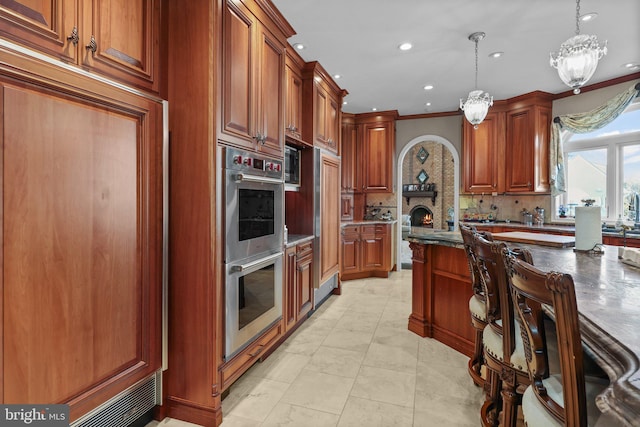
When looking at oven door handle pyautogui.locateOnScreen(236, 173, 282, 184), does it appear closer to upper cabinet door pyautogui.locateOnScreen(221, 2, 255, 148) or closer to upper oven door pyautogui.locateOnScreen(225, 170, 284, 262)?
upper oven door pyautogui.locateOnScreen(225, 170, 284, 262)

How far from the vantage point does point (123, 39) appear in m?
1.53

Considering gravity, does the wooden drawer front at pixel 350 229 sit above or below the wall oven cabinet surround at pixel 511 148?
below

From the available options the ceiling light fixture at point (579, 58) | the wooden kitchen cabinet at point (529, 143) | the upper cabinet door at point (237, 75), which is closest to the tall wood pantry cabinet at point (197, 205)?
the upper cabinet door at point (237, 75)

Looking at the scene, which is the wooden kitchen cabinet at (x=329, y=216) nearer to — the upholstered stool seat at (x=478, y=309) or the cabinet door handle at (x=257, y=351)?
the cabinet door handle at (x=257, y=351)

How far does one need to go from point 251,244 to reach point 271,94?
1.17 metres

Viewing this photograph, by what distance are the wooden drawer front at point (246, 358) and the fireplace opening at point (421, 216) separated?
9721 mm

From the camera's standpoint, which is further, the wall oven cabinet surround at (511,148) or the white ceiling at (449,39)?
the wall oven cabinet surround at (511,148)

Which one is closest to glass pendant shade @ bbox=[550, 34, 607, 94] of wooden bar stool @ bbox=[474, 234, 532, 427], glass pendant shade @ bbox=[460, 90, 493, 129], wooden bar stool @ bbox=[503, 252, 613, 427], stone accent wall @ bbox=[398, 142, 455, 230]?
glass pendant shade @ bbox=[460, 90, 493, 129]

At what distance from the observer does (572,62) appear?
226 cm

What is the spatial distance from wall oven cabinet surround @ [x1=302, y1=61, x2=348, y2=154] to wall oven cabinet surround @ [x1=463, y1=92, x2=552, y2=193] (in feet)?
7.77

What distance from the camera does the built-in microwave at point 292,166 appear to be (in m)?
3.23

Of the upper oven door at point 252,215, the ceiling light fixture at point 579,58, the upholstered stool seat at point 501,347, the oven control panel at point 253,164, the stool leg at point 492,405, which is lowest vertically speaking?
the stool leg at point 492,405

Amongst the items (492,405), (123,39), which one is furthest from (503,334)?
(123,39)

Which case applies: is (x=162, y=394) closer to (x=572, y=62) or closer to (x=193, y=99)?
(x=193, y=99)
